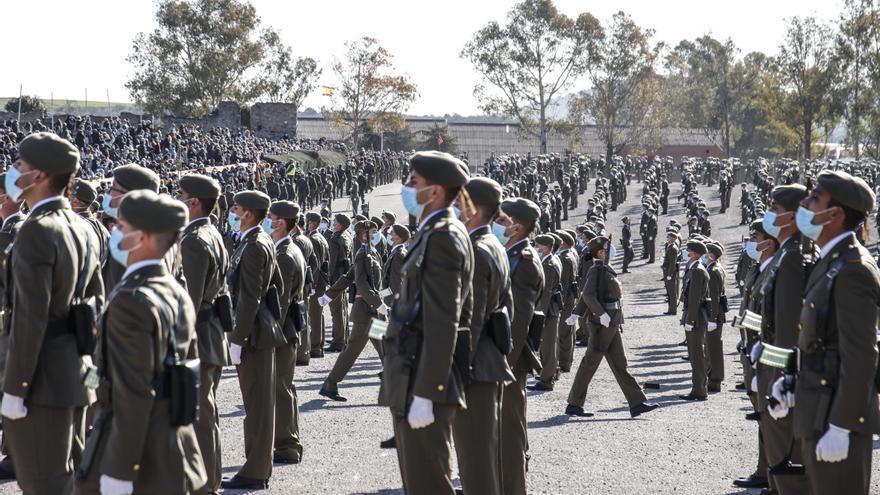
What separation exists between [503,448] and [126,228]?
10.3ft

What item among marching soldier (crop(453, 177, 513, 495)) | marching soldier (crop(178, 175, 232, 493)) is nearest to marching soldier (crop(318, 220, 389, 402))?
marching soldier (crop(178, 175, 232, 493))

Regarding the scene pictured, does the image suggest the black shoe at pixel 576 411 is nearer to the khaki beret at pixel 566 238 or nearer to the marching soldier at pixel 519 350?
the marching soldier at pixel 519 350

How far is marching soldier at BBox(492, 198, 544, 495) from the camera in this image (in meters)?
6.78

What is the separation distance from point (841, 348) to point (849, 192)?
748mm

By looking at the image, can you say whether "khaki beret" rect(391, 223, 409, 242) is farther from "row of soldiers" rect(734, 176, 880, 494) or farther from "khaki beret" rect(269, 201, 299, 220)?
"row of soldiers" rect(734, 176, 880, 494)

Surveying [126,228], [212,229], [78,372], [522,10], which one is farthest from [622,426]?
[522,10]

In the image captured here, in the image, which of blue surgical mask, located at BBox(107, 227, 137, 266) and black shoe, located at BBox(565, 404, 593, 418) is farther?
black shoe, located at BBox(565, 404, 593, 418)

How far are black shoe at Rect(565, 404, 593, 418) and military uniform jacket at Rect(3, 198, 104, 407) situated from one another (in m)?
6.16

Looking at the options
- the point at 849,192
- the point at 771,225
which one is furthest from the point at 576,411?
the point at 849,192

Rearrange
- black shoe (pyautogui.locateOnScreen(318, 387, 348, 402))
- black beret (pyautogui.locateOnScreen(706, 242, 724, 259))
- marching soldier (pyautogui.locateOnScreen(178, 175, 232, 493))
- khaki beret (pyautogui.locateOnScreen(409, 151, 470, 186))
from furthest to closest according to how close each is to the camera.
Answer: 1. black beret (pyautogui.locateOnScreen(706, 242, 724, 259))
2. black shoe (pyautogui.locateOnScreen(318, 387, 348, 402))
3. marching soldier (pyautogui.locateOnScreen(178, 175, 232, 493))
4. khaki beret (pyautogui.locateOnScreen(409, 151, 470, 186))

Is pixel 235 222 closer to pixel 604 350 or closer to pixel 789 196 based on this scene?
pixel 604 350

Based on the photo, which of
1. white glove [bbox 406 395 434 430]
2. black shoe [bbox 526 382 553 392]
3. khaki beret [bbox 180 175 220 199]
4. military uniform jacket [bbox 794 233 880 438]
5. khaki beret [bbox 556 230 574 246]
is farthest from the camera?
khaki beret [bbox 556 230 574 246]

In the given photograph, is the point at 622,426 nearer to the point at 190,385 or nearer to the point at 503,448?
the point at 503,448

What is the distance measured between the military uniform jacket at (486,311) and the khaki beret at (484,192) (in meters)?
0.49
